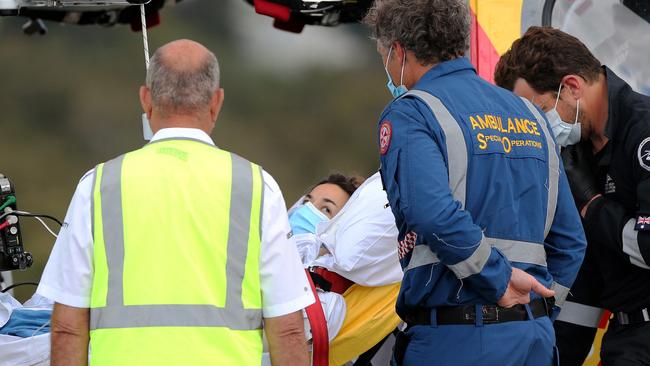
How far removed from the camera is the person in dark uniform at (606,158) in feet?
10.4

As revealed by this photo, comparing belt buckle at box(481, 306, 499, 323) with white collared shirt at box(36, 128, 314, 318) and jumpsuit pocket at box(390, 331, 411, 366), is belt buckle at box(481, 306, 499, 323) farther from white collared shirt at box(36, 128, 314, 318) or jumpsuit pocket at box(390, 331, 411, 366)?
white collared shirt at box(36, 128, 314, 318)

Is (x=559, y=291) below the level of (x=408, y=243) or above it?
below

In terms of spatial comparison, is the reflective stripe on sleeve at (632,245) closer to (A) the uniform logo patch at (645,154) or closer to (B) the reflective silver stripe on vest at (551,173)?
(A) the uniform logo patch at (645,154)

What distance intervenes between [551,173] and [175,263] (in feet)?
3.82

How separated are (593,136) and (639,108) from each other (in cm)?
21

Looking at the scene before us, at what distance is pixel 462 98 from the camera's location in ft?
8.70

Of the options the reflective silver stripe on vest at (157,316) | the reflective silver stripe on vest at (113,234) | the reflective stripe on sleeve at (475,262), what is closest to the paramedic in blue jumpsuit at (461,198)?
the reflective stripe on sleeve at (475,262)

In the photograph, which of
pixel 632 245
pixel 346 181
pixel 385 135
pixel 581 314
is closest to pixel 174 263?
pixel 385 135

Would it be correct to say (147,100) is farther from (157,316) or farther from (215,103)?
(157,316)

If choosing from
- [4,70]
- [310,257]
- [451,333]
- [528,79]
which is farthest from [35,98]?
[451,333]

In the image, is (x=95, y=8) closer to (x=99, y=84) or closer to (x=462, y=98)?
(x=99, y=84)

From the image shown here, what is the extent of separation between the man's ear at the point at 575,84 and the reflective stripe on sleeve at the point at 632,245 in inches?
17.7

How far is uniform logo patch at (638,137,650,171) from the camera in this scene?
3111 mm

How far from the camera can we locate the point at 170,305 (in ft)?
7.00
